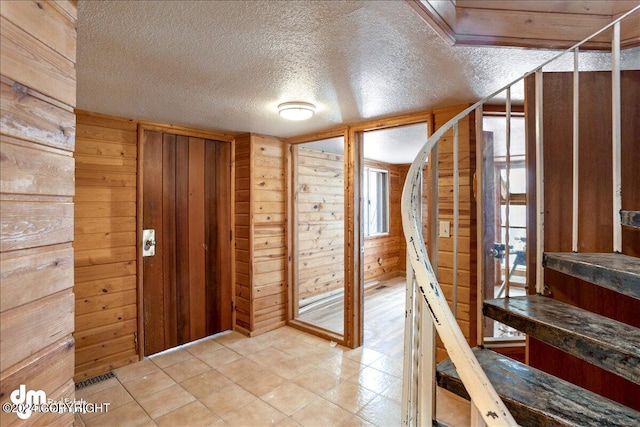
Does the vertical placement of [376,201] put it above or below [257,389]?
above

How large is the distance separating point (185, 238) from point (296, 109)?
1.81 metres

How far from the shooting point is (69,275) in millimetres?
930

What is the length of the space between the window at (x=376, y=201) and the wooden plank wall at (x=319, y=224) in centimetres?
94

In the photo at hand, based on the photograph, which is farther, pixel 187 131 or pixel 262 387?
pixel 187 131

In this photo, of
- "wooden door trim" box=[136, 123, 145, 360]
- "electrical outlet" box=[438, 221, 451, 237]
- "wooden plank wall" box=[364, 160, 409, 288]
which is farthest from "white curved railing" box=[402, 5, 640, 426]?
"wooden plank wall" box=[364, 160, 409, 288]

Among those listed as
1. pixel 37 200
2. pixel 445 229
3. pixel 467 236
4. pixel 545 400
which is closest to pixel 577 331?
pixel 545 400

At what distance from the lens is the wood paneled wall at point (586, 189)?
1542 millimetres

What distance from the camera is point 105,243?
2664 mm

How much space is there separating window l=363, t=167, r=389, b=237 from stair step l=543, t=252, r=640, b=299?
425cm

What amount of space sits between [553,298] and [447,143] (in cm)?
134

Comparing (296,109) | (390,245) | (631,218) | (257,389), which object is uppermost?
(296,109)

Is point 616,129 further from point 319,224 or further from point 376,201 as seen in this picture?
point 376,201

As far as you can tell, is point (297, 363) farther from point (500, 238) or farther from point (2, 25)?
point (500, 238)

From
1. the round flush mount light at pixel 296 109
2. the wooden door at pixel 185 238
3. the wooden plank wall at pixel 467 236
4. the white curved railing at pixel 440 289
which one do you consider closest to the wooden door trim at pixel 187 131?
the wooden door at pixel 185 238
